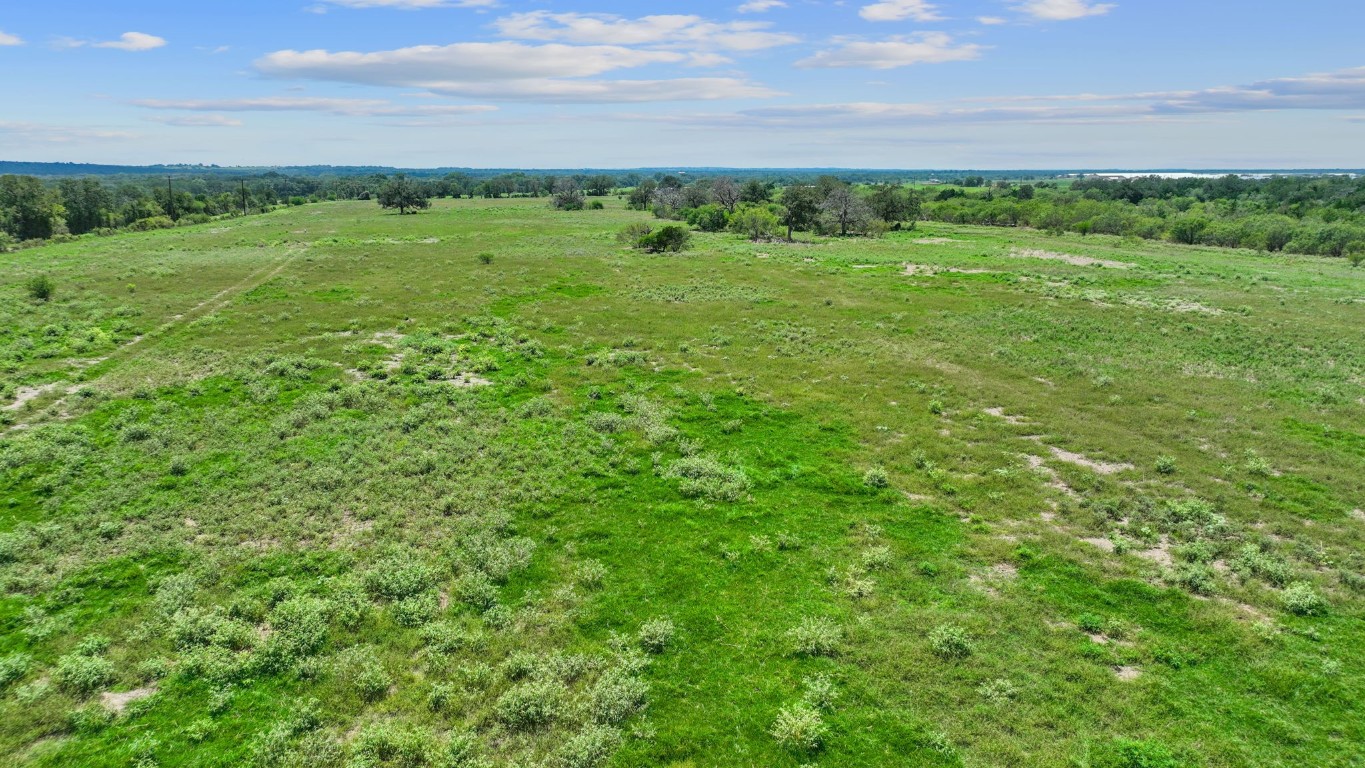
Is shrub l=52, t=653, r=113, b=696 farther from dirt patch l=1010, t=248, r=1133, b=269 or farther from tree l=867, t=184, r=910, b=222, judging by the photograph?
tree l=867, t=184, r=910, b=222

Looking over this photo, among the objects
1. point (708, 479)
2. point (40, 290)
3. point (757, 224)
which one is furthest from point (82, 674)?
point (757, 224)

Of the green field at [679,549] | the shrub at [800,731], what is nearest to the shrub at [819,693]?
the green field at [679,549]

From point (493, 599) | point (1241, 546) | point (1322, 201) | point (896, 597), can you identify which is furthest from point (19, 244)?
point (1322, 201)

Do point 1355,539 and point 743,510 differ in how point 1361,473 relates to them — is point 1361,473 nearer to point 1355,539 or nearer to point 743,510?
point 1355,539

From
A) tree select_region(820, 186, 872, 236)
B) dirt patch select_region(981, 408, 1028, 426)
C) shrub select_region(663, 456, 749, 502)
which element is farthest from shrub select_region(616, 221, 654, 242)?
shrub select_region(663, 456, 749, 502)

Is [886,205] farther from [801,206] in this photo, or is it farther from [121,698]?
[121,698]

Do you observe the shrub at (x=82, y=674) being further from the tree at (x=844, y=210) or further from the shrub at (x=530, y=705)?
the tree at (x=844, y=210)
